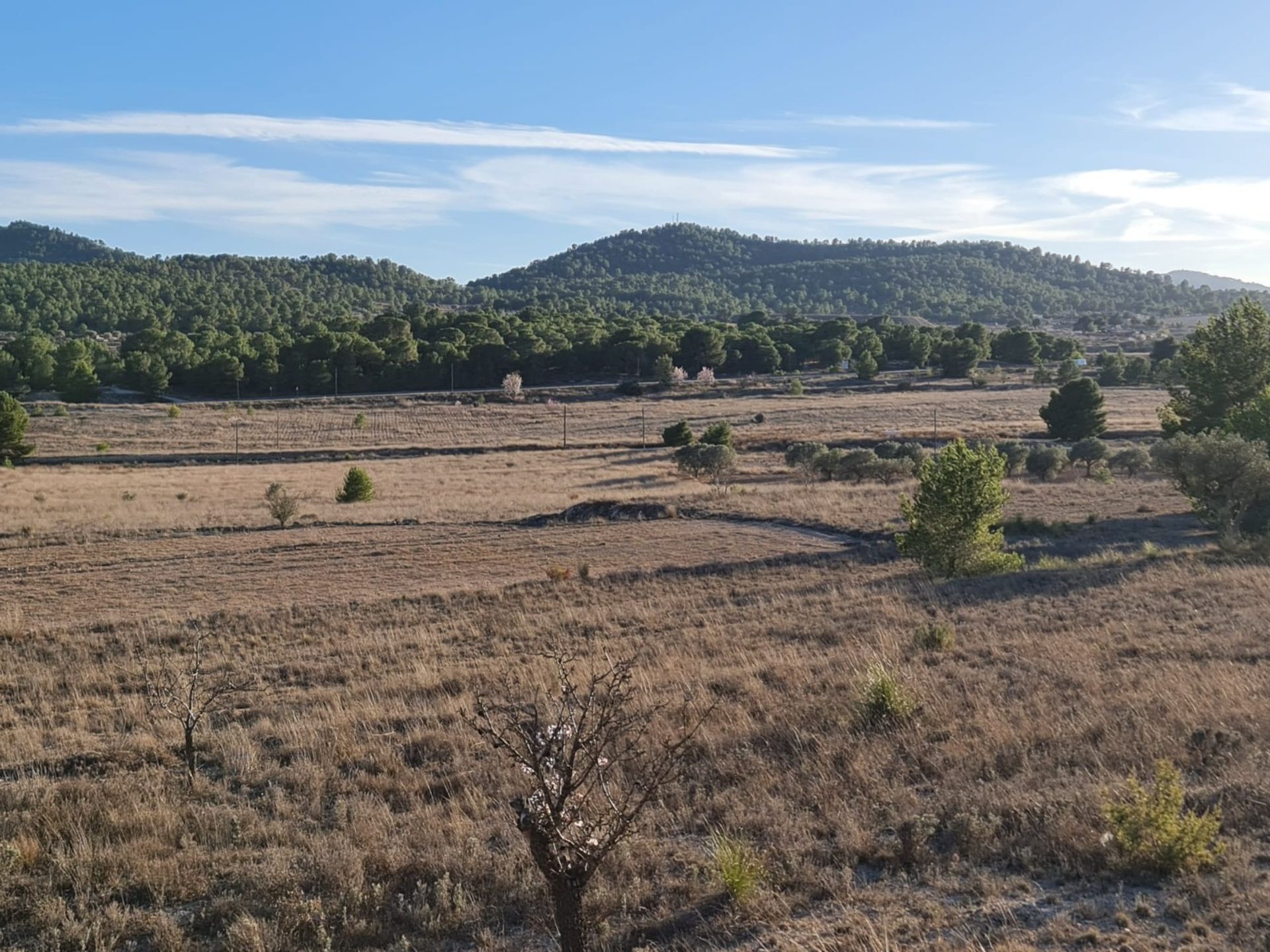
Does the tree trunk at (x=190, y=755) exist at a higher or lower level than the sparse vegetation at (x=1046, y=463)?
lower

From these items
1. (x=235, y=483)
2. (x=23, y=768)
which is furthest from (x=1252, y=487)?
(x=235, y=483)

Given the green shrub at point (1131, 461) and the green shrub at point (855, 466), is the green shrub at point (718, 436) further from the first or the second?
the green shrub at point (1131, 461)

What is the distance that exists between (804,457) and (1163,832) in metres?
43.2

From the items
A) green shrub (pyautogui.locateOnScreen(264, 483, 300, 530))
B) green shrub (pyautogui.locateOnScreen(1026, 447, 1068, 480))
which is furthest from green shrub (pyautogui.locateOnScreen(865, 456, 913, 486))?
green shrub (pyautogui.locateOnScreen(264, 483, 300, 530))

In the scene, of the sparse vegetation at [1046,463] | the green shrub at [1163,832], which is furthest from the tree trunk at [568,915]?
the sparse vegetation at [1046,463]

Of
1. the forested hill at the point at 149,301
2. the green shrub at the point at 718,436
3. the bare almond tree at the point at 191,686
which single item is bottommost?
the bare almond tree at the point at 191,686

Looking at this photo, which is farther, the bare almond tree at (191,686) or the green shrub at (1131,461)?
the green shrub at (1131,461)

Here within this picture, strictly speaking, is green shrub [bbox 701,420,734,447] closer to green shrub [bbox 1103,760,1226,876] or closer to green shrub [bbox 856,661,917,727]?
green shrub [bbox 856,661,917,727]

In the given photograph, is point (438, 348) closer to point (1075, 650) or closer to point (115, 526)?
point (115, 526)

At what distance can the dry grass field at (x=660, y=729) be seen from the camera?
5625 millimetres

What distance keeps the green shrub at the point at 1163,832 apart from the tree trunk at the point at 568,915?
3400 mm

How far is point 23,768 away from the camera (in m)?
9.35

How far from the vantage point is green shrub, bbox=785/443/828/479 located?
1833 inches

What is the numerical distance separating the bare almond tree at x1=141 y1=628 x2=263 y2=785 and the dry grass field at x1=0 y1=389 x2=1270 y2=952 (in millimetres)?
245
